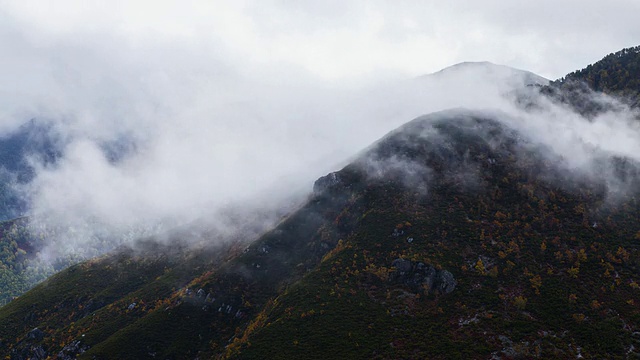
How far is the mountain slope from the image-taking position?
4183 inches

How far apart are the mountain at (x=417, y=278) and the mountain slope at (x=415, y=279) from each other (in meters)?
0.59

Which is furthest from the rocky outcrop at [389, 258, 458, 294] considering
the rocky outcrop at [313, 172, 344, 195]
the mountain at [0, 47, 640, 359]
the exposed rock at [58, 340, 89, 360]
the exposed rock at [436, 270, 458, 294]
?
the exposed rock at [58, 340, 89, 360]

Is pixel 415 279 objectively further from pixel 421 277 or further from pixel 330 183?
pixel 330 183

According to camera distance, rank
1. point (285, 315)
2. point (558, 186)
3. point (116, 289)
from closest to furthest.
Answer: point (285, 315)
point (558, 186)
point (116, 289)

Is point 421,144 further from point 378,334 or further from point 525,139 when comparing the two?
point 378,334

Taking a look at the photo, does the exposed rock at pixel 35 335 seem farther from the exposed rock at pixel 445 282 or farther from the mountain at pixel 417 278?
the exposed rock at pixel 445 282

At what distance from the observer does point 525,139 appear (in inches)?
7525

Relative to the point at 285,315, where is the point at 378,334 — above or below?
below

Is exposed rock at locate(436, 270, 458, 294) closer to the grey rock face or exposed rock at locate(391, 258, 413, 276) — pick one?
exposed rock at locate(391, 258, 413, 276)

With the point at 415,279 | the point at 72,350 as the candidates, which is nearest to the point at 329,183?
the point at 415,279

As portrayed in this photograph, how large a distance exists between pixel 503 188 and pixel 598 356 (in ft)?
274

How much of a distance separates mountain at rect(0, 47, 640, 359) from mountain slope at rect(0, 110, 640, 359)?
586 millimetres

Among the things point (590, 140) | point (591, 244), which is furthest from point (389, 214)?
point (590, 140)

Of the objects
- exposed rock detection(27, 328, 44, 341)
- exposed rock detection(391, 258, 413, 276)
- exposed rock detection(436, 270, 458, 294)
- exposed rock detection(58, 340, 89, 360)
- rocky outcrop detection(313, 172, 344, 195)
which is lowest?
exposed rock detection(436, 270, 458, 294)
